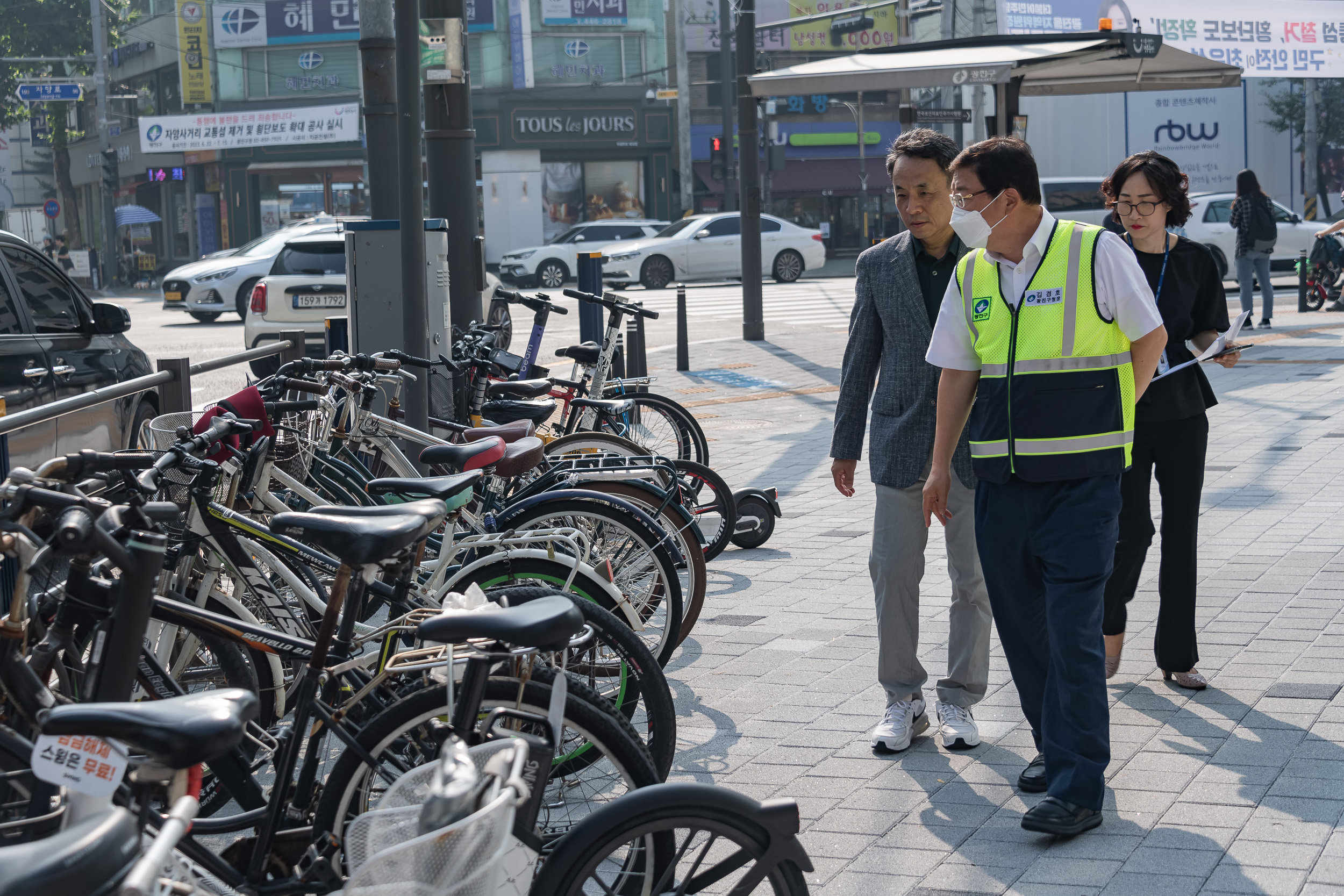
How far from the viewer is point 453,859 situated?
7.05 feet

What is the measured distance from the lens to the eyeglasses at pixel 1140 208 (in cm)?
475

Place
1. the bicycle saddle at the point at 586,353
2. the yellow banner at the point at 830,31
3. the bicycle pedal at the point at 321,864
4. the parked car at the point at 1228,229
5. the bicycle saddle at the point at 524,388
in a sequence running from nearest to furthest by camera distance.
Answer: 1. the bicycle pedal at the point at 321,864
2. the bicycle saddle at the point at 524,388
3. the bicycle saddle at the point at 586,353
4. the parked car at the point at 1228,229
5. the yellow banner at the point at 830,31

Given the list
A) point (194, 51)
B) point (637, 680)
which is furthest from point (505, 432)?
point (194, 51)

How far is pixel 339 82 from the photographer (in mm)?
43188

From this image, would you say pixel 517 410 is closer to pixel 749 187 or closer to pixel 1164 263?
pixel 1164 263

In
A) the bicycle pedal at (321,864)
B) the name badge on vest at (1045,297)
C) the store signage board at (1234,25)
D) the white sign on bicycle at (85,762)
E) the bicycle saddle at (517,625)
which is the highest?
the store signage board at (1234,25)

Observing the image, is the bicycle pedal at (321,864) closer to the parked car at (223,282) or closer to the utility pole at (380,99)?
the utility pole at (380,99)

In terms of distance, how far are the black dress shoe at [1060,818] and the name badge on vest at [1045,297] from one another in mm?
1310

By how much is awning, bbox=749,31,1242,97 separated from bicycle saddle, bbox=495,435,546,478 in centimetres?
912

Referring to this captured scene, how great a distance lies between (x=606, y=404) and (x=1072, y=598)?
3156 mm

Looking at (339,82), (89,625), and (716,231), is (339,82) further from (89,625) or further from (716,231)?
(89,625)

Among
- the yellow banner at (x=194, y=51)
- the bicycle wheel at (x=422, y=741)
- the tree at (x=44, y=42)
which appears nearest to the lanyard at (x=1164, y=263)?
the bicycle wheel at (x=422, y=741)

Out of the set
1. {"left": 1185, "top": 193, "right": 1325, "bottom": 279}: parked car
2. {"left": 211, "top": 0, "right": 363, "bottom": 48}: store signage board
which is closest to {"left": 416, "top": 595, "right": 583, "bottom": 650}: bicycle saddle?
{"left": 1185, "top": 193, "right": 1325, "bottom": 279}: parked car

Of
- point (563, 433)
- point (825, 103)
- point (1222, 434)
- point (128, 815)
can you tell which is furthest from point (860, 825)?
point (825, 103)
